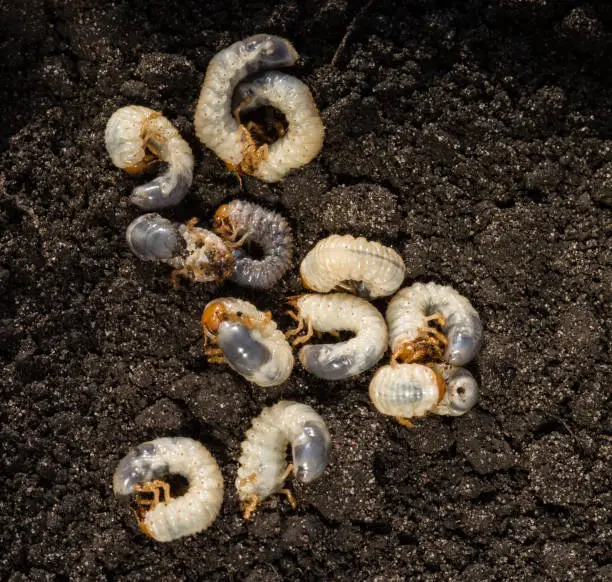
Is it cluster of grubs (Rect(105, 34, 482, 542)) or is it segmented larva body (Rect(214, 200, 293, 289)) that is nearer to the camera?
cluster of grubs (Rect(105, 34, 482, 542))

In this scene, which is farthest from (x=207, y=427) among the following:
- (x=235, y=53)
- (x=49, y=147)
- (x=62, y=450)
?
(x=235, y=53)

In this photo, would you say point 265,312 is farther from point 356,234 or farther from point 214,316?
point 356,234

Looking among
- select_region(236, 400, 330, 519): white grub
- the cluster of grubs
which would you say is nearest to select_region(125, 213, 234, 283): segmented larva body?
the cluster of grubs

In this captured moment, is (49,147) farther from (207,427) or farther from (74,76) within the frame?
(207,427)

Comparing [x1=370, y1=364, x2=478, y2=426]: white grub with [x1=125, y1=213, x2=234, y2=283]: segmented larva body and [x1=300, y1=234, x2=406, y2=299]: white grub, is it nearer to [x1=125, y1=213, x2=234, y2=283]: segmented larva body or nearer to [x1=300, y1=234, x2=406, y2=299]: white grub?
[x1=300, y1=234, x2=406, y2=299]: white grub

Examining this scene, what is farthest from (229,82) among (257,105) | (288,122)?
(288,122)

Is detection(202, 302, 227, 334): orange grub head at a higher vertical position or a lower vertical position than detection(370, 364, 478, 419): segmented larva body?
higher
